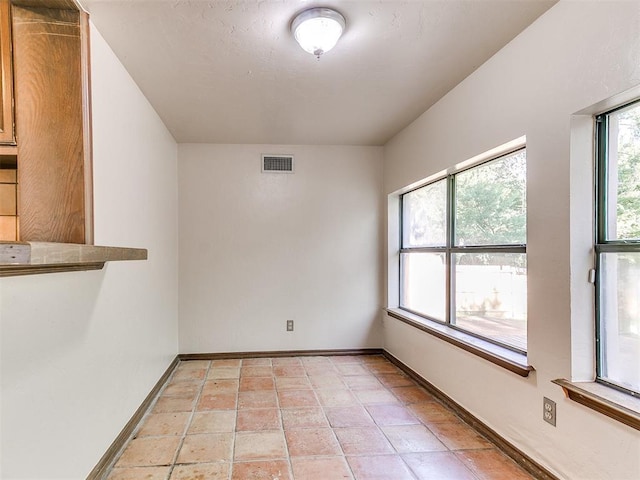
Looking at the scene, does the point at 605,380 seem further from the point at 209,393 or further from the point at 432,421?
the point at 209,393

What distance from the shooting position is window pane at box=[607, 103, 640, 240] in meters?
1.54

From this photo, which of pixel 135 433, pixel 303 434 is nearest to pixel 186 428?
pixel 135 433

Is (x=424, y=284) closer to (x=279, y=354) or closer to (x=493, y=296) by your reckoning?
(x=493, y=296)

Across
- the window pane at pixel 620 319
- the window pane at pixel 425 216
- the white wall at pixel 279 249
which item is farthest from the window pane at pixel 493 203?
the white wall at pixel 279 249

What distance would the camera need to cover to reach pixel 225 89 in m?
2.64

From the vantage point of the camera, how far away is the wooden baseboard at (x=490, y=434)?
73.2 inches

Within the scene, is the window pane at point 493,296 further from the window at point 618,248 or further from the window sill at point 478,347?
the window at point 618,248

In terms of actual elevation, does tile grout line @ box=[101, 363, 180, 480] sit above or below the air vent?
below

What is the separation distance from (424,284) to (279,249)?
1.60m

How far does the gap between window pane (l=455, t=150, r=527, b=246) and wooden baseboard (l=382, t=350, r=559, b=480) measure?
45.3 inches

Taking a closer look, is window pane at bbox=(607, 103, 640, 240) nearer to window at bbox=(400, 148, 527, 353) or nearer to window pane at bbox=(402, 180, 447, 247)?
window at bbox=(400, 148, 527, 353)

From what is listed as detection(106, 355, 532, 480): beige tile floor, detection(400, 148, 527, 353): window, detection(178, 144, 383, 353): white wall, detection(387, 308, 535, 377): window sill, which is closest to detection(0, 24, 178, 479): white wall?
detection(106, 355, 532, 480): beige tile floor

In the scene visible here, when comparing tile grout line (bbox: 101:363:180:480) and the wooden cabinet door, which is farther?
tile grout line (bbox: 101:363:180:480)

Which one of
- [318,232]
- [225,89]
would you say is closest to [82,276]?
[225,89]
